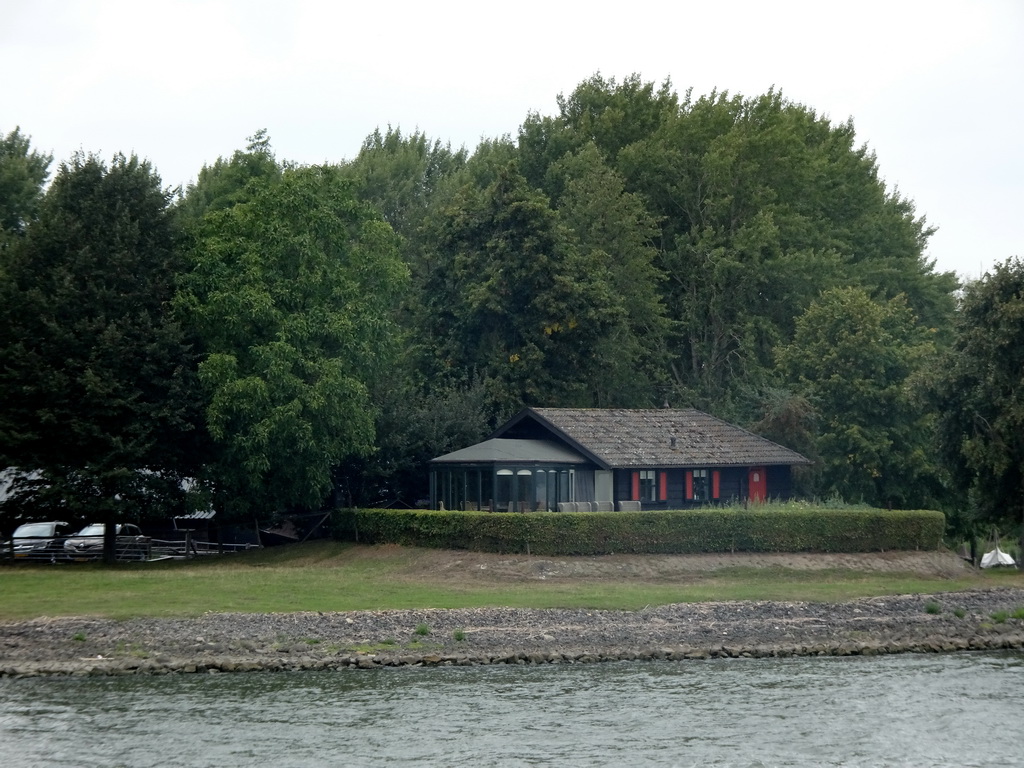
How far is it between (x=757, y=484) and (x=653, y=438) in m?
5.54

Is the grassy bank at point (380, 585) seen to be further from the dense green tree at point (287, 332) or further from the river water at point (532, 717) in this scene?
the river water at point (532, 717)

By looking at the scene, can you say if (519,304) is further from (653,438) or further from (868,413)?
(868,413)

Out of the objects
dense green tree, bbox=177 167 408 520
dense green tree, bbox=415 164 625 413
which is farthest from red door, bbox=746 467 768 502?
dense green tree, bbox=177 167 408 520

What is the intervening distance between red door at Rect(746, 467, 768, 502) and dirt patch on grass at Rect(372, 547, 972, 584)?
8.97m

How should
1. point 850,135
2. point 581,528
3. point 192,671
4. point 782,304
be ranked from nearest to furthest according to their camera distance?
point 192,671
point 581,528
point 782,304
point 850,135

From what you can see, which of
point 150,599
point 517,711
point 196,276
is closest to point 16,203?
point 196,276

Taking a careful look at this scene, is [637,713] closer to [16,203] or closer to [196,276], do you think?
[196,276]

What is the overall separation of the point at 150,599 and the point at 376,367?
1924 cm

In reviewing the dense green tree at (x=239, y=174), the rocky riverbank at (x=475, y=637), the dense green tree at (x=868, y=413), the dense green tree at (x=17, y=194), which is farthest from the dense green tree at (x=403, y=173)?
the rocky riverbank at (x=475, y=637)

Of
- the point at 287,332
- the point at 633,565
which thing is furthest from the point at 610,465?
the point at 287,332

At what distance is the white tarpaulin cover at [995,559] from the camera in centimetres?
7088

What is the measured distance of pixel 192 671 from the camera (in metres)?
29.9

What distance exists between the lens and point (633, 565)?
4481cm

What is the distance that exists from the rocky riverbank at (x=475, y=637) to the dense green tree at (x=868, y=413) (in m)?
18.2
